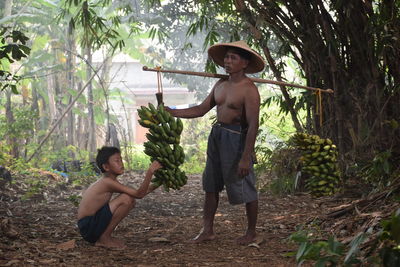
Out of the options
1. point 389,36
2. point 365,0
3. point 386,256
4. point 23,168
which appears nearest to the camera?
point 386,256

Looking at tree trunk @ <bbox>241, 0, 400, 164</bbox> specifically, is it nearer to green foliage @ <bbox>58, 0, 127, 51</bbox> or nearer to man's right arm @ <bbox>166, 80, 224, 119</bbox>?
man's right arm @ <bbox>166, 80, 224, 119</bbox>

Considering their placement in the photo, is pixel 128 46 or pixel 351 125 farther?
pixel 128 46

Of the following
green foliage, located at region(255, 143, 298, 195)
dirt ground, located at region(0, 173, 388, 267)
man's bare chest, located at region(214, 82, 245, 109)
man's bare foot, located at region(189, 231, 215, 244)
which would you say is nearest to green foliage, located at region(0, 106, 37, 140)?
dirt ground, located at region(0, 173, 388, 267)

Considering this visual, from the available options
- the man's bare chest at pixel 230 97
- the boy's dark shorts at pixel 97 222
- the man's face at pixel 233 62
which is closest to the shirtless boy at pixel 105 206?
the boy's dark shorts at pixel 97 222

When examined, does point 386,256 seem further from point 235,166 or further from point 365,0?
point 365,0

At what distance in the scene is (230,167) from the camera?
13.7 ft

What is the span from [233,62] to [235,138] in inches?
20.4

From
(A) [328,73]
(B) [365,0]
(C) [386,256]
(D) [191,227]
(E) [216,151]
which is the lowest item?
(D) [191,227]

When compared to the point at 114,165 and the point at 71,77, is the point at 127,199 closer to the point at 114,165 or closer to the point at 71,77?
the point at 114,165

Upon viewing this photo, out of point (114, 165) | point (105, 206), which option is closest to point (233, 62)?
point (114, 165)

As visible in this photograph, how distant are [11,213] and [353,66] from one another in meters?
3.41

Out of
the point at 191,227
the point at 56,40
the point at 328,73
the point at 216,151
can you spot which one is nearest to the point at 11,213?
the point at 191,227

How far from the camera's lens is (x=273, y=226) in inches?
195

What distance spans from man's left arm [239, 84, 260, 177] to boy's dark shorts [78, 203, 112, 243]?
3.06 ft
